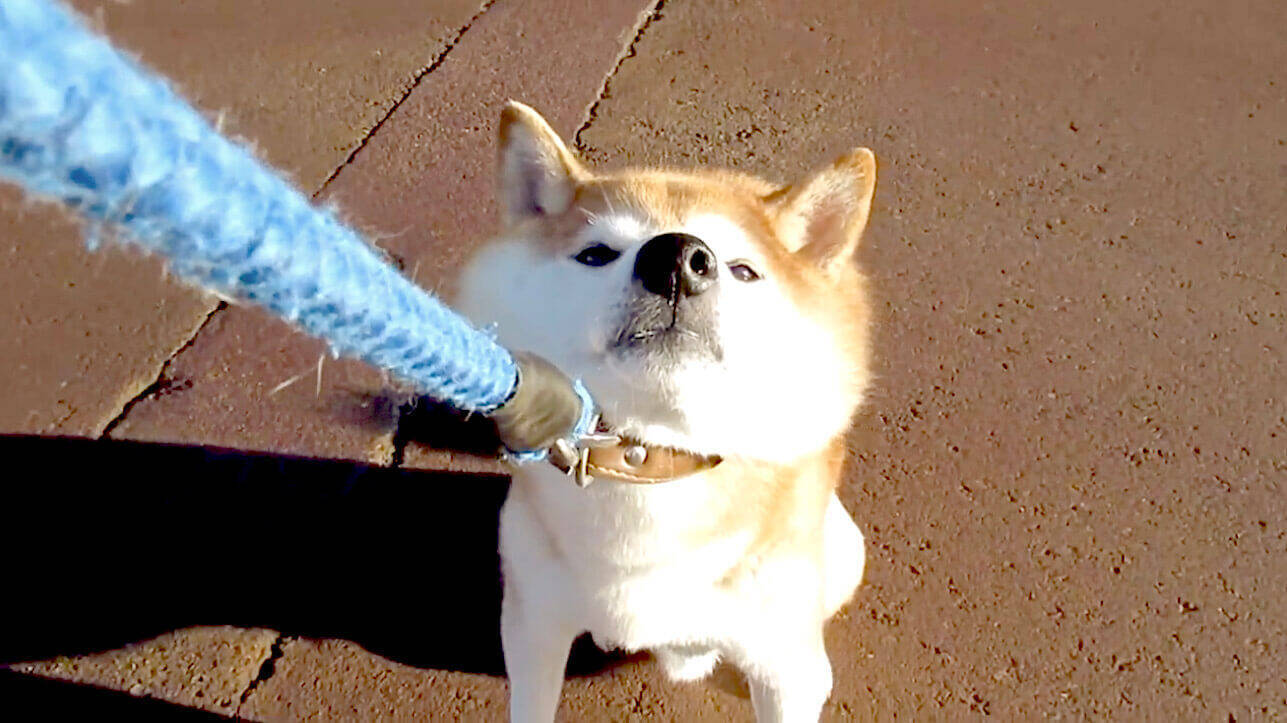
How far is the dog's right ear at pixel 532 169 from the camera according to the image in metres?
1.71

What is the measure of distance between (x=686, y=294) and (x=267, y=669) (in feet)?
4.64

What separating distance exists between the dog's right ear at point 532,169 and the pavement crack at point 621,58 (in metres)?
1.68

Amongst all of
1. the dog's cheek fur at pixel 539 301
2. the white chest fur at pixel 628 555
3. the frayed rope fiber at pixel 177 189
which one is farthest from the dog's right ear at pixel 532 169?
the frayed rope fiber at pixel 177 189

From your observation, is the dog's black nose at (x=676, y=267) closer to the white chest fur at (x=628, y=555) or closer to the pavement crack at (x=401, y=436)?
the white chest fur at (x=628, y=555)

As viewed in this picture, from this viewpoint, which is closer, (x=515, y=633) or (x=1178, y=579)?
(x=515, y=633)

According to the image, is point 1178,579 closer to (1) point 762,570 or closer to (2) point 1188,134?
(1) point 762,570

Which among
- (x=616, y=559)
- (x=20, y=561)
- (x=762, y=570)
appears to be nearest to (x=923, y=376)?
(x=762, y=570)

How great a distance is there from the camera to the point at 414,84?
3.62 metres

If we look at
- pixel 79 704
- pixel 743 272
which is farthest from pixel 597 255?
pixel 79 704

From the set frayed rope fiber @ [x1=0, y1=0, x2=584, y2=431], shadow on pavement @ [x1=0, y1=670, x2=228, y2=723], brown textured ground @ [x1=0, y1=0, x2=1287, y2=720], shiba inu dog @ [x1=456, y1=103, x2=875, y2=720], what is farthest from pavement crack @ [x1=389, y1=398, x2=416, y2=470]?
frayed rope fiber @ [x1=0, y1=0, x2=584, y2=431]

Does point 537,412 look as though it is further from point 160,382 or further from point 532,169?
point 160,382

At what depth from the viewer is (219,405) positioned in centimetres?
264

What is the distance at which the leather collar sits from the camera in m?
1.42

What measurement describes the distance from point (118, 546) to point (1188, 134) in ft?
11.4
